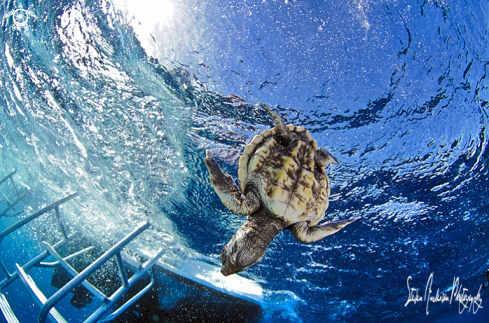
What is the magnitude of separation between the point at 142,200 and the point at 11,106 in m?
6.65

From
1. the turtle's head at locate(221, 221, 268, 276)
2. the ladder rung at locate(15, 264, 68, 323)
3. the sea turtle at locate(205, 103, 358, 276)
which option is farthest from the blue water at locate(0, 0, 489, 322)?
the ladder rung at locate(15, 264, 68, 323)

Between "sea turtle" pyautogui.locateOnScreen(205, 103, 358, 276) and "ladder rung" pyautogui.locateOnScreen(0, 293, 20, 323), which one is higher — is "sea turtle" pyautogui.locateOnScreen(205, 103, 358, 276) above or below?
above

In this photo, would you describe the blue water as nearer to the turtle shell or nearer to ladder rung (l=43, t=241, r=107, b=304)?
the turtle shell

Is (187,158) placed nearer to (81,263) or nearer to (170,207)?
(170,207)

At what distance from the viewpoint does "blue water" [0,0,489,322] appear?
14.4 feet

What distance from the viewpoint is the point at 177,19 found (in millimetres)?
4602

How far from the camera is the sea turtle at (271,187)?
360cm

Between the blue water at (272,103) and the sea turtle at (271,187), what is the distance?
1.90 metres

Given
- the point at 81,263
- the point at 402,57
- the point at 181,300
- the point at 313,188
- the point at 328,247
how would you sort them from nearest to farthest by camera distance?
1. the point at 313,188
2. the point at 402,57
3. the point at 328,247
4. the point at 181,300
5. the point at 81,263

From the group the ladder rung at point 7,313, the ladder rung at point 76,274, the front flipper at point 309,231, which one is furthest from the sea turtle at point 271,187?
the ladder rung at point 7,313

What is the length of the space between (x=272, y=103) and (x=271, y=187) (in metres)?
2.56

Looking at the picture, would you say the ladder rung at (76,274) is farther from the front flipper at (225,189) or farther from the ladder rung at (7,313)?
the front flipper at (225,189)

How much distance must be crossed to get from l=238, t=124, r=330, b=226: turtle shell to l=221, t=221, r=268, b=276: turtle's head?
55 centimetres

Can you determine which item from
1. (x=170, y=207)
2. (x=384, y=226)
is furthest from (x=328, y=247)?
(x=170, y=207)
